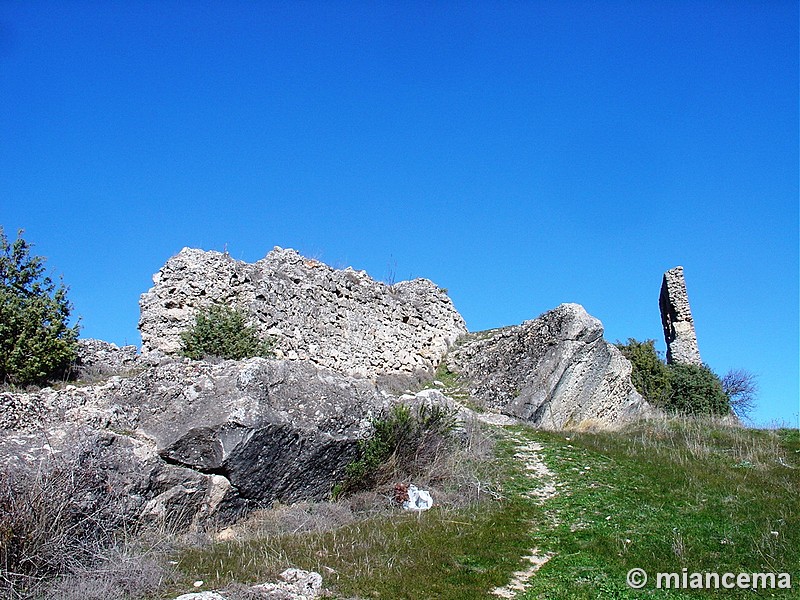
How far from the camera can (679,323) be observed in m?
31.5

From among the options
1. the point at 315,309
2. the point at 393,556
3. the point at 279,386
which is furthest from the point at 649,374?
the point at 393,556

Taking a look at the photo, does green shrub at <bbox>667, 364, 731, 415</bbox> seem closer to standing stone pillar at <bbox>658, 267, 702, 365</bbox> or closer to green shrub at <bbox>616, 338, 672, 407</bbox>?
green shrub at <bbox>616, 338, 672, 407</bbox>

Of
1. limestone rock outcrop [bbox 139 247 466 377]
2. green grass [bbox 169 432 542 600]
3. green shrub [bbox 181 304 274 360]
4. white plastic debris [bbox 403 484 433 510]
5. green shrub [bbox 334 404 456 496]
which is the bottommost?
green grass [bbox 169 432 542 600]

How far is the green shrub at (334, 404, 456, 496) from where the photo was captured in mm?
12094

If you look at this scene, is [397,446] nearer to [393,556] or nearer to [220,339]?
[393,556]

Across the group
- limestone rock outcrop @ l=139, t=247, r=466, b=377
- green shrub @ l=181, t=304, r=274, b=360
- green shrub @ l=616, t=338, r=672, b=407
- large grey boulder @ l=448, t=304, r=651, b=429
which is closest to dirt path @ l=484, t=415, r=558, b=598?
large grey boulder @ l=448, t=304, r=651, b=429

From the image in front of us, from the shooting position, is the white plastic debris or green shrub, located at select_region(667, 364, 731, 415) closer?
the white plastic debris

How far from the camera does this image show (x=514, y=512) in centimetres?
1130

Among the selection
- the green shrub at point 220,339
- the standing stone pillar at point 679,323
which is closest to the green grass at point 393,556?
the green shrub at point 220,339

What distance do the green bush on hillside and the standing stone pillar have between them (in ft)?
16.1

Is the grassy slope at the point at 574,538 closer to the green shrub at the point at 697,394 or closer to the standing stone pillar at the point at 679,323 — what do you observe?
the green shrub at the point at 697,394

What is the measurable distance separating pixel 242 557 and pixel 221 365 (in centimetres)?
393

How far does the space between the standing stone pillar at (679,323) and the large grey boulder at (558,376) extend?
1093cm

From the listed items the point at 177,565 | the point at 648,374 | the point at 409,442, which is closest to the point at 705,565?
the point at 409,442
